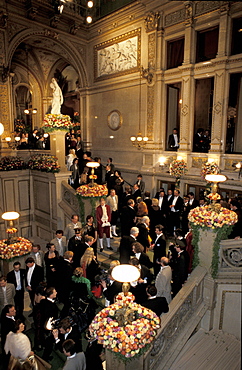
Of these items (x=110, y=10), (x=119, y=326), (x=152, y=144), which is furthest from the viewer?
(x=110, y=10)

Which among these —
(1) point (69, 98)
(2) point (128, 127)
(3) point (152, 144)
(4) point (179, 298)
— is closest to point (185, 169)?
(3) point (152, 144)

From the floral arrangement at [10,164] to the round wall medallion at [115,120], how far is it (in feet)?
18.4

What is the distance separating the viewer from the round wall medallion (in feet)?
50.6

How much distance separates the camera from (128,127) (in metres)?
15.0

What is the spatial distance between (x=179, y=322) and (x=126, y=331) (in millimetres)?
2223

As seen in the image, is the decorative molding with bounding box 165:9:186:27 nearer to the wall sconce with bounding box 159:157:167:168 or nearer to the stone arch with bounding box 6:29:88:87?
the wall sconce with bounding box 159:157:167:168

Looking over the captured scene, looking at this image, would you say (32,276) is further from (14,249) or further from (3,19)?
(3,19)

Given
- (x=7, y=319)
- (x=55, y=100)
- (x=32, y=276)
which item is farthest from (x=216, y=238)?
(x=55, y=100)

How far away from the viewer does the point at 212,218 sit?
623cm

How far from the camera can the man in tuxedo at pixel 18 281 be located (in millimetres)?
6758

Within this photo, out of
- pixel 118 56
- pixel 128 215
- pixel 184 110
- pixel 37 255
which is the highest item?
pixel 118 56

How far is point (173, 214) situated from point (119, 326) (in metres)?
6.24

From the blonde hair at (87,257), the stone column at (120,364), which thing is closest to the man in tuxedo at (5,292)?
the blonde hair at (87,257)

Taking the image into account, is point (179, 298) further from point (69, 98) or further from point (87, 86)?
point (69, 98)
